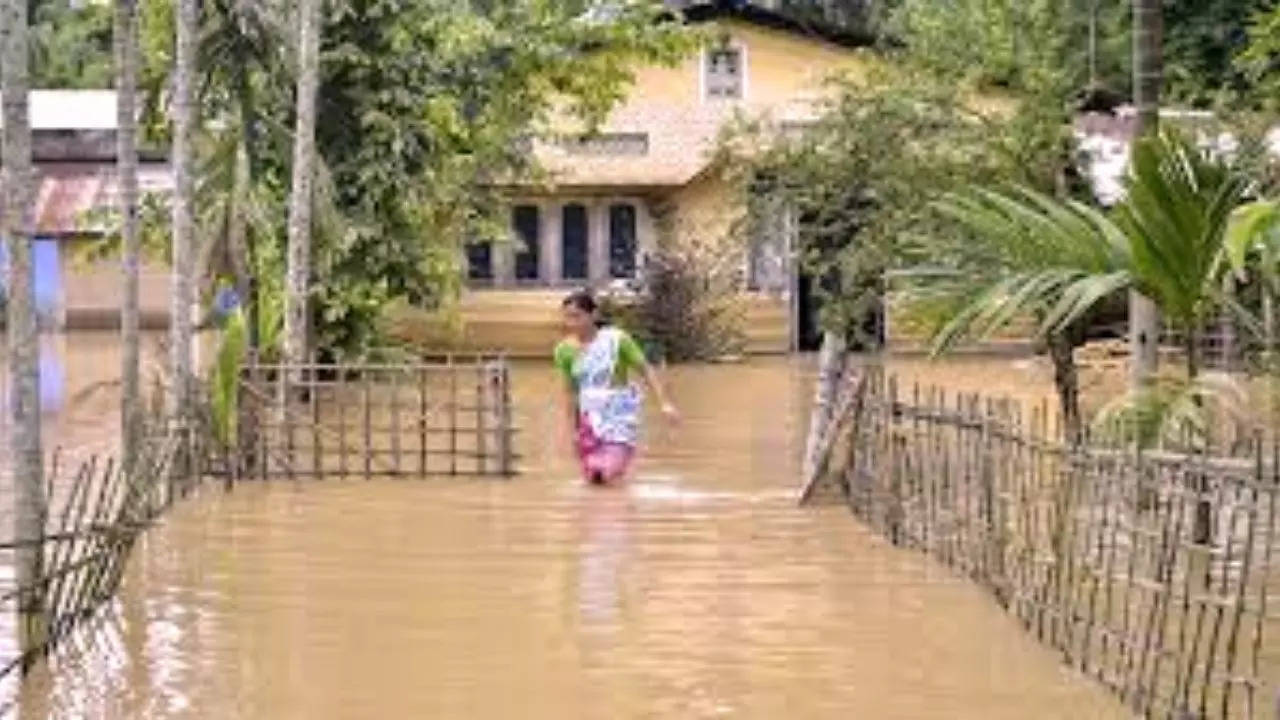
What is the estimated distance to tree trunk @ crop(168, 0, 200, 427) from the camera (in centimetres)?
1373

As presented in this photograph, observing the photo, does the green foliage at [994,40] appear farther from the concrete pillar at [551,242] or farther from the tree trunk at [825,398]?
the tree trunk at [825,398]

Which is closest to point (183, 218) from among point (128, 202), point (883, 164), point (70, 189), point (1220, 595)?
point (128, 202)

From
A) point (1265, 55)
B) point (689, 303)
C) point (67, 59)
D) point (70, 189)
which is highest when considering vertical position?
point (67, 59)

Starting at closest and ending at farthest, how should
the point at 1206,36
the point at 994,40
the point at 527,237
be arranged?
1. the point at 994,40
2. the point at 1206,36
3. the point at 527,237

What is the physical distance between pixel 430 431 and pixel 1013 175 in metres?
5.44

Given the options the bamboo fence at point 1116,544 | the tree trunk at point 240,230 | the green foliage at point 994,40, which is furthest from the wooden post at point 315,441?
the green foliage at point 994,40

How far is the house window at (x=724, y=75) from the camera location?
32094 millimetres

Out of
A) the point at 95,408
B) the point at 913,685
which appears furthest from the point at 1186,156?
the point at 95,408

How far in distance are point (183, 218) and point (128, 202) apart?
529 millimetres

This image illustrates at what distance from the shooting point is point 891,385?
1236 centimetres

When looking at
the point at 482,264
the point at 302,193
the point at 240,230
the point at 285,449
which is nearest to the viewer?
the point at 285,449

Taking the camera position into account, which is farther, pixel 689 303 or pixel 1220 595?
pixel 689 303

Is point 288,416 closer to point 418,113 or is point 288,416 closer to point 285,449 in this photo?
point 285,449

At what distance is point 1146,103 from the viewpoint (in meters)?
11.6
